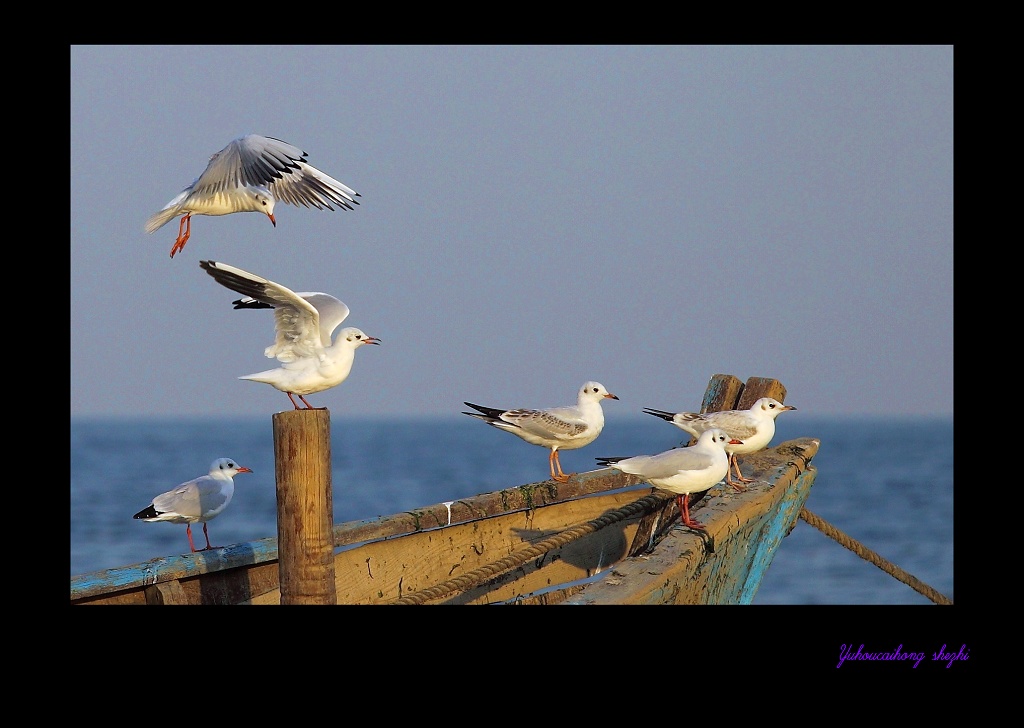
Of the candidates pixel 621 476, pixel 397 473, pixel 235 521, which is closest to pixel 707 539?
pixel 621 476

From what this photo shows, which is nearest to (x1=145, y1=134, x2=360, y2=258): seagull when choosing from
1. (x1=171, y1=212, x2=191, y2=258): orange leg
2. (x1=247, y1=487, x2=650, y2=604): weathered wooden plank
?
(x1=171, y1=212, x2=191, y2=258): orange leg

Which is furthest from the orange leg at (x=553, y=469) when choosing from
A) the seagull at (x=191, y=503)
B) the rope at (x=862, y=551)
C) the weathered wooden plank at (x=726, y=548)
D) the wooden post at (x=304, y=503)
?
the wooden post at (x=304, y=503)

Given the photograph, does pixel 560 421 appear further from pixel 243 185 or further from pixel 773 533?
pixel 243 185

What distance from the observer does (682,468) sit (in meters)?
6.04

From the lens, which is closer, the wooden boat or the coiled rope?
the wooden boat

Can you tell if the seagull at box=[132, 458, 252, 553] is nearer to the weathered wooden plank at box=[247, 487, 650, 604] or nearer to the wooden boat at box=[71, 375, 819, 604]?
the wooden boat at box=[71, 375, 819, 604]

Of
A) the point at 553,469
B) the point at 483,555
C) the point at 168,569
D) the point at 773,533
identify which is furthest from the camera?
the point at 553,469

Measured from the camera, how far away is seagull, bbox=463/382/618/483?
771 cm

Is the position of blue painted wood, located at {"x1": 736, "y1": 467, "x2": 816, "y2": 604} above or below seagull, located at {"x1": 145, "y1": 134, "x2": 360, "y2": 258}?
below

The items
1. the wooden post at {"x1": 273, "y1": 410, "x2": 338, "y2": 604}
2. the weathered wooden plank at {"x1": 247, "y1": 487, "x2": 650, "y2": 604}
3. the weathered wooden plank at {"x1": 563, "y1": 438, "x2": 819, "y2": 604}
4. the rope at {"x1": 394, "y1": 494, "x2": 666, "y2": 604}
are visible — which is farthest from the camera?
the weathered wooden plank at {"x1": 247, "y1": 487, "x2": 650, "y2": 604}

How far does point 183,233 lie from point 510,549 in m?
2.73

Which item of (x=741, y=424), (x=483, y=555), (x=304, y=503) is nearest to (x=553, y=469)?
(x=483, y=555)

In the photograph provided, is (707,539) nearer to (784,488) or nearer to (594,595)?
(594,595)

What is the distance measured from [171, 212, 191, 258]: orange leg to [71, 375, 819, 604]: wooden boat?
184 centimetres
